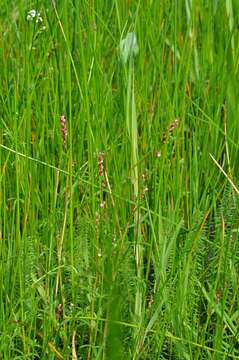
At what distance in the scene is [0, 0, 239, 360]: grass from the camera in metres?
1.48

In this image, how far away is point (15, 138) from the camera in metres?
1.57

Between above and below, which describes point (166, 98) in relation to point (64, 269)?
above

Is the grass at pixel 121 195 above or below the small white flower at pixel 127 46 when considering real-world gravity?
below

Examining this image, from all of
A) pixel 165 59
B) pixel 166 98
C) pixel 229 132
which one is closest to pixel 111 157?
pixel 166 98

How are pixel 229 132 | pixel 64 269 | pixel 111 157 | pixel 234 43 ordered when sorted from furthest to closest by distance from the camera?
1. pixel 234 43
2. pixel 229 132
3. pixel 111 157
4. pixel 64 269

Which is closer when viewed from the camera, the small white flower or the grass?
the grass

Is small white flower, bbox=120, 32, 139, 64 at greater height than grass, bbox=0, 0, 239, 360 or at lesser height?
greater

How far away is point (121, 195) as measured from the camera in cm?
170

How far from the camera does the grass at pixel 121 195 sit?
1479mm

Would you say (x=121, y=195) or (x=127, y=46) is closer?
(x=121, y=195)

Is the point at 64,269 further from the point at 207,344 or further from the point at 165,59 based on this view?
the point at 165,59

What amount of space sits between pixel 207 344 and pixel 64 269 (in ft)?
1.00

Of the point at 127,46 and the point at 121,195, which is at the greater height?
the point at 127,46

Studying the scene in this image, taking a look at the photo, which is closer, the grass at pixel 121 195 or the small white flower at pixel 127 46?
the grass at pixel 121 195
